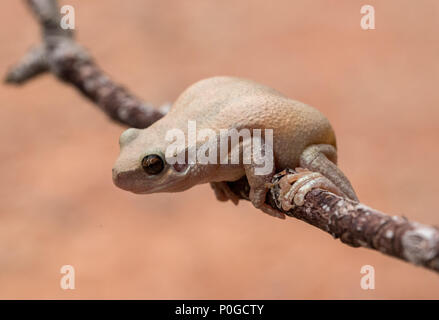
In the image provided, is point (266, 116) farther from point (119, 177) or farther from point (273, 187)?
point (119, 177)

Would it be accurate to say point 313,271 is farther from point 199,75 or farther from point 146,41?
point 146,41

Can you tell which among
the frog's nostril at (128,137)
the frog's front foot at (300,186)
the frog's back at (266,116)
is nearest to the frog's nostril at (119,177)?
the frog's nostril at (128,137)

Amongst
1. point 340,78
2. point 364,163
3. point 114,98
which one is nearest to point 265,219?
point 364,163

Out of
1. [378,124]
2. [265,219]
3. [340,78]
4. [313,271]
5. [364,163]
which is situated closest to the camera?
[313,271]

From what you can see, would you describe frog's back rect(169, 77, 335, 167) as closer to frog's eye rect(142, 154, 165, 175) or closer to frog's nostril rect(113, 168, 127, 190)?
frog's eye rect(142, 154, 165, 175)

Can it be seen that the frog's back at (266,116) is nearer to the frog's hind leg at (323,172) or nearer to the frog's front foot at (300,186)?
the frog's hind leg at (323,172)

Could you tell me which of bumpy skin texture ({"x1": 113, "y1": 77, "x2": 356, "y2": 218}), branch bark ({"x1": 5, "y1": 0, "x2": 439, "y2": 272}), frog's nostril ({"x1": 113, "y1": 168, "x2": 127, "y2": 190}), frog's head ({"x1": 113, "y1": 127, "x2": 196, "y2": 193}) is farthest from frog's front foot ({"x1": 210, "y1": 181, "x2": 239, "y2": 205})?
frog's nostril ({"x1": 113, "y1": 168, "x2": 127, "y2": 190})
